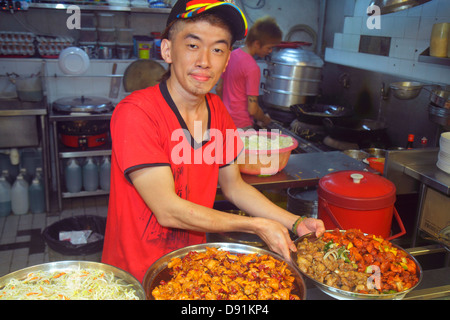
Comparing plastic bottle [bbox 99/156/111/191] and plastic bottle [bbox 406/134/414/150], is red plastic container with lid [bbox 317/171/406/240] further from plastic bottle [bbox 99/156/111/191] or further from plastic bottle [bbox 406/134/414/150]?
plastic bottle [bbox 99/156/111/191]

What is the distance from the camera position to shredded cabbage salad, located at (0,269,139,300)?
1271mm

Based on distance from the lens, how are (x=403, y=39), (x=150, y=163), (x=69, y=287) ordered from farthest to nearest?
(x=403, y=39), (x=150, y=163), (x=69, y=287)

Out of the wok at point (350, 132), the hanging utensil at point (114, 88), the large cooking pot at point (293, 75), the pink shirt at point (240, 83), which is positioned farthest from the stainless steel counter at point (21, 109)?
the wok at point (350, 132)

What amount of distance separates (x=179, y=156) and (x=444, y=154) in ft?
6.05

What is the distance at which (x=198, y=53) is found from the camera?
65.3 inches

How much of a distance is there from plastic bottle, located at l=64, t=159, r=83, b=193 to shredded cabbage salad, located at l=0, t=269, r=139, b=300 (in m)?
4.05

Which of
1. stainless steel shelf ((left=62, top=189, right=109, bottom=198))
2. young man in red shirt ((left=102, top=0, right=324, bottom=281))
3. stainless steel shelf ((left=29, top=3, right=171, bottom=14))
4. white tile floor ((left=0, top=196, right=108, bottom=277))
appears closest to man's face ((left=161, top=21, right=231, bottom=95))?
young man in red shirt ((left=102, top=0, right=324, bottom=281))

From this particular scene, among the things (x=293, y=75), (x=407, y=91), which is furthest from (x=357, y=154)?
(x=293, y=75)

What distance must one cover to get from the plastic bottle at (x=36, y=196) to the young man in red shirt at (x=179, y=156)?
11.8ft

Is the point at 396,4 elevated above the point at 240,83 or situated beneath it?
elevated above

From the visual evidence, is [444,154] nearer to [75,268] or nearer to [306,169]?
[306,169]

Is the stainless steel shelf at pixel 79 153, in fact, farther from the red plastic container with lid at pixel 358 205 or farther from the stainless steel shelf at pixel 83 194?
the red plastic container with lid at pixel 358 205

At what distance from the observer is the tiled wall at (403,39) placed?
3.84 metres
